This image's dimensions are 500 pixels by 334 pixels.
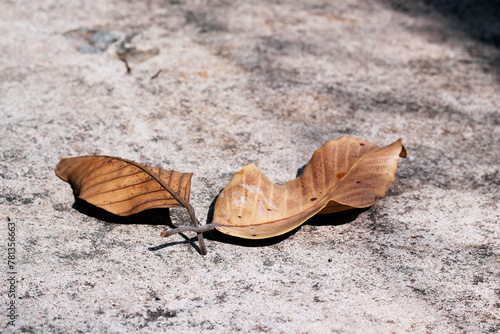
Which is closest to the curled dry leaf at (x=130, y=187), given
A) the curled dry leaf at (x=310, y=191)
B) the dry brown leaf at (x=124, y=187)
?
the dry brown leaf at (x=124, y=187)

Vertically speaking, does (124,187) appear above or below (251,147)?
above

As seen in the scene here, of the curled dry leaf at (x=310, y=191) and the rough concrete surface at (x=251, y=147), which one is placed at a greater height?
the curled dry leaf at (x=310, y=191)

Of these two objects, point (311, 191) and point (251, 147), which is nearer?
point (311, 191)

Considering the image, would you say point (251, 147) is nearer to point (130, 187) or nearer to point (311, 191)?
point (311, 191)

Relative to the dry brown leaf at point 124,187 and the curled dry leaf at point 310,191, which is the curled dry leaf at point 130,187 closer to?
the dry brown leaf at point 124,187

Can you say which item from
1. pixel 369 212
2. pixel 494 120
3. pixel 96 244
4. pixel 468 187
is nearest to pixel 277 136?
pixel 369 212

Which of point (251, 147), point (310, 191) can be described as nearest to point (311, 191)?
point (310, 191)

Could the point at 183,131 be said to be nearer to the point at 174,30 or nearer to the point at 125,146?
the point at 125,146
